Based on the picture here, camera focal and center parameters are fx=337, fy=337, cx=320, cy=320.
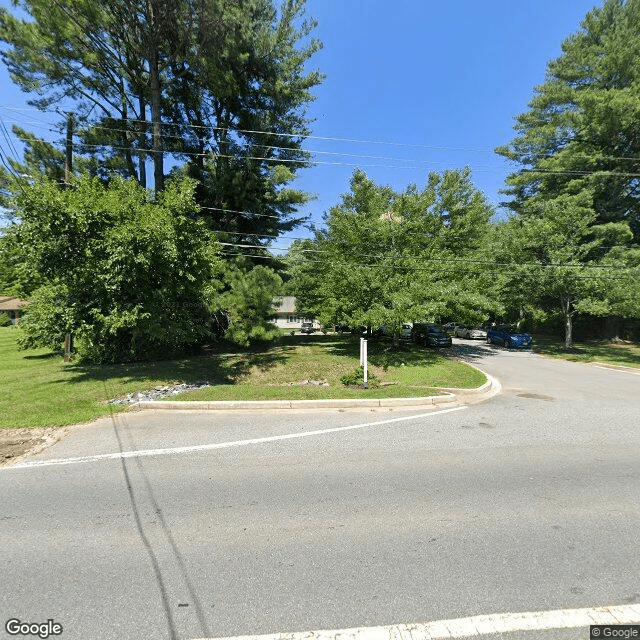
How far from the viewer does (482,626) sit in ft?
7.41

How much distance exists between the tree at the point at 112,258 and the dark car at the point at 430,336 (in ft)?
51.0

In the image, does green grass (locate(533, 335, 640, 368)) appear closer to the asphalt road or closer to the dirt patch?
the asphalt road

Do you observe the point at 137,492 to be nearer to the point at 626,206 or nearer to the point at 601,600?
the point at 601,600

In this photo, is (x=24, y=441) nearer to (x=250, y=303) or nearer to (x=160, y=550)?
(x=160, y=550)

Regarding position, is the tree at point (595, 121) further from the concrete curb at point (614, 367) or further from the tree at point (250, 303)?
the tree at point (250, 303)

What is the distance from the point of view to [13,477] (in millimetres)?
4539

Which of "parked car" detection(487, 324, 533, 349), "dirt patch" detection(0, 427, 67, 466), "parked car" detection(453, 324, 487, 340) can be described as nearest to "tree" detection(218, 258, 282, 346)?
"dirt patch" detection(0, 427, 67, 466)

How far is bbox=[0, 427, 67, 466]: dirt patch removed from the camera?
532 cm

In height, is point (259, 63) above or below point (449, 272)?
above

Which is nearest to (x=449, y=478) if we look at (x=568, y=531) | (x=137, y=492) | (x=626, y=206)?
(x=568, y=531)

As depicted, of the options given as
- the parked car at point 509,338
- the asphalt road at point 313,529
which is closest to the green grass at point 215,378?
the asphalt road at point 313,529

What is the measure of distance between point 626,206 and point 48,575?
115 ft

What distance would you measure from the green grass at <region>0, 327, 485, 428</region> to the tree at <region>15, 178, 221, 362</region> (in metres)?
1.58

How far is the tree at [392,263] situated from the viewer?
549 inches
